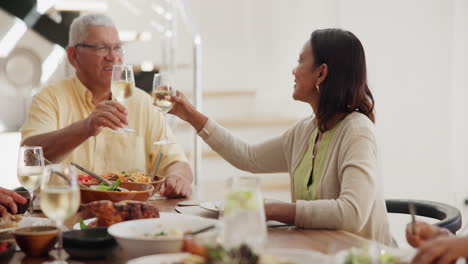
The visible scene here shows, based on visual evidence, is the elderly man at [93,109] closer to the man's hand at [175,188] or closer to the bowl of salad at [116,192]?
the man's hand at [175,188]

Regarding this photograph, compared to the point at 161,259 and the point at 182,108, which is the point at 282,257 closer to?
the point at 161,259

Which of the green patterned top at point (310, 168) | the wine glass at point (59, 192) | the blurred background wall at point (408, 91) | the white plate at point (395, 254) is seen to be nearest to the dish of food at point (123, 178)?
the green patterned top at point (310, 168)

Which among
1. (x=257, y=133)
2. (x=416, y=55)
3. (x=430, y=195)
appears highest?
(x=416, y=55)

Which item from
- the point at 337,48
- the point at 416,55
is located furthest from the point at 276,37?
the point at 337,48

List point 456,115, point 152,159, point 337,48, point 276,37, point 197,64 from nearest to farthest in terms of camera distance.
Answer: point 337,48
point 152,159
point 197,64
point 456,115
point 276,37

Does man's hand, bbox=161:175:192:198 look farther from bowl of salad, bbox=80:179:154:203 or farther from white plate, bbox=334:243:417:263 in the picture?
white plate, bbox=334:243:417:263

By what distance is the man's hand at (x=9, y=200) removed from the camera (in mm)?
1804

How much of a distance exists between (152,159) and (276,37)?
9.86 feet

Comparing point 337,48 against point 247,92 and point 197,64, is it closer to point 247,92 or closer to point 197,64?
point 197,64

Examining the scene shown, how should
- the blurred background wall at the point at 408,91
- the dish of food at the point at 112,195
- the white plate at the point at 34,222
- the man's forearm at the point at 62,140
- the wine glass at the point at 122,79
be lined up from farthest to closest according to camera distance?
1. the blurred background wall at the point at 408,91
2. the man's forearm at the point at 62,140
3. the wine glass at the point at 122,79
4. the dish of food at the point at 112,195
5. the white plate at the point at 34,222

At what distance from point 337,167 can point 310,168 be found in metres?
0.17

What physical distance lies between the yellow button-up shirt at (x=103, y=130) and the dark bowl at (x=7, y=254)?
5.00ft

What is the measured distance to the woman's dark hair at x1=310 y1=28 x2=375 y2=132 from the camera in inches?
83.5

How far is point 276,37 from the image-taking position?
18.8 ft
